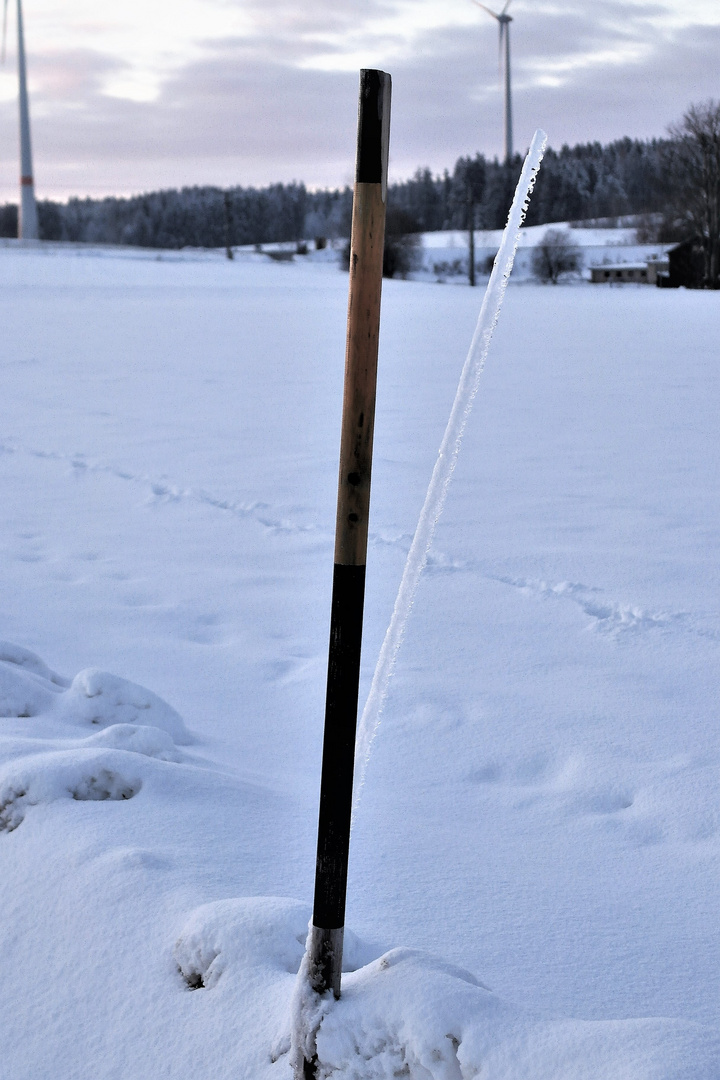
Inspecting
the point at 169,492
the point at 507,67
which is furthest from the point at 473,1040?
the point at 507,67

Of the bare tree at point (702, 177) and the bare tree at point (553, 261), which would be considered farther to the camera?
the bare tree at point (553, 261)

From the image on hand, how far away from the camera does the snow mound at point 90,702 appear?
2.76 m

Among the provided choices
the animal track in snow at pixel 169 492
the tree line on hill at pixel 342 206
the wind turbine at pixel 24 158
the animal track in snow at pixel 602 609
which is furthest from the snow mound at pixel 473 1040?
the tree line on hill at pixel 342 206

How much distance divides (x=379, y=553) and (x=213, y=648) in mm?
1459

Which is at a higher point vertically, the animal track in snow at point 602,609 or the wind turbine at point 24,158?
the wind turbine at point 24,158

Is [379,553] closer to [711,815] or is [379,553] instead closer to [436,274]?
[711,815]

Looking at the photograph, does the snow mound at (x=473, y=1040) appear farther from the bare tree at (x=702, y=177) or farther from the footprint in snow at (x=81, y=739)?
the bare tree at (x=702, y=177)

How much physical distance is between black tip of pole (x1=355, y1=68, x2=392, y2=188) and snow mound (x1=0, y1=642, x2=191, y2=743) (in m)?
1.78

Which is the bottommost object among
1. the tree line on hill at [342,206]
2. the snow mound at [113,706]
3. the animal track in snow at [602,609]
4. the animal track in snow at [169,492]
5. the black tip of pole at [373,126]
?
the animal track in snow at [169,492]

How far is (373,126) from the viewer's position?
127 centimetres

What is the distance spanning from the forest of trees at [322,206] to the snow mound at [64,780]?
89.2m

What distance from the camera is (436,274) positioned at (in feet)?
183

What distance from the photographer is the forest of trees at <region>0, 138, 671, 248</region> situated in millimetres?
95125

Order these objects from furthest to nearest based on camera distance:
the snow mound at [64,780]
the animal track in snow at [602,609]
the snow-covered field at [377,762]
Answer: the animal track in snow at [602,609], the snow mound at [64,780], the snow-covered field at [377,762]
